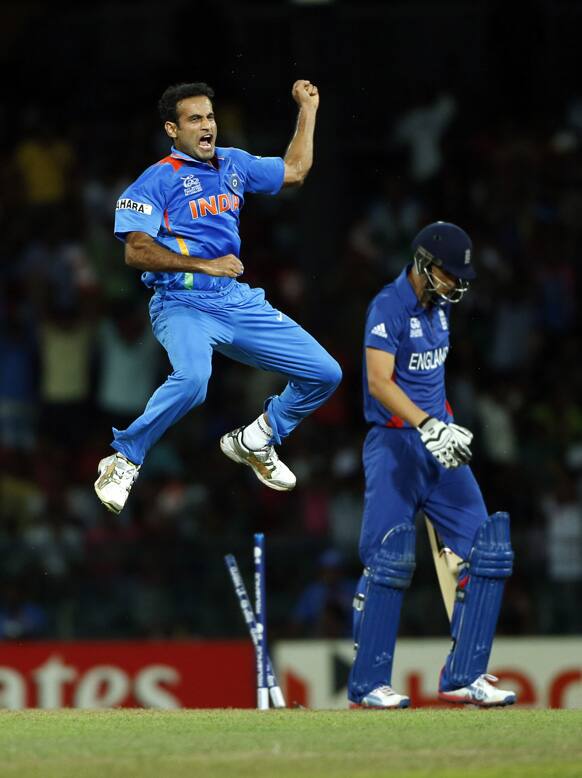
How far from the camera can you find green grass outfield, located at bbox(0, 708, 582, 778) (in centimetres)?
703

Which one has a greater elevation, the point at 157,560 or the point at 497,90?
the point at 497,90

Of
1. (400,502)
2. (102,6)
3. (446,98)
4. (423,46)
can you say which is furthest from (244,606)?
(102,6)

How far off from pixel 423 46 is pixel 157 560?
7171 mm

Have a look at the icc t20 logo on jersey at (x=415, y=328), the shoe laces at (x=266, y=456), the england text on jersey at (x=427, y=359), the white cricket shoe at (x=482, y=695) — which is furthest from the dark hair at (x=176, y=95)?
the white cricket shoe at (x=482, y=695)

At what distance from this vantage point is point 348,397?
14750mm

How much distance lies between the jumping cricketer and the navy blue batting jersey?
30cm

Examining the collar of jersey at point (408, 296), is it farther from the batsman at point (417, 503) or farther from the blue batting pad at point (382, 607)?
the blue batting pad at point (382, 607)

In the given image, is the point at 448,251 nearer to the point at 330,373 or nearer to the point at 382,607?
the point at 330,373

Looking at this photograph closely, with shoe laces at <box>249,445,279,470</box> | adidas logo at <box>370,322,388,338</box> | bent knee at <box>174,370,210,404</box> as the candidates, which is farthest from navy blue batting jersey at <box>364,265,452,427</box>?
bent knee at <box>174,370,210,404</box>

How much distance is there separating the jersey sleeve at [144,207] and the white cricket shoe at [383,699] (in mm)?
2631

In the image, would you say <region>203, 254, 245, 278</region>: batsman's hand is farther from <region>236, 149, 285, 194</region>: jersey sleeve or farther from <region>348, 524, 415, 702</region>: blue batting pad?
<region>348, 524, 415, 702</region>: blue batting pad

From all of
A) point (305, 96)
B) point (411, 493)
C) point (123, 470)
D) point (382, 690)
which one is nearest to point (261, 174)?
point (305, 96)

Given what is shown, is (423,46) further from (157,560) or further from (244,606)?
(244,606)

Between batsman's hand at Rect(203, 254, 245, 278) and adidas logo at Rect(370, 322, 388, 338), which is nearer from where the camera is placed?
batsman's hand at Rect(203, 254, 245, 278)
